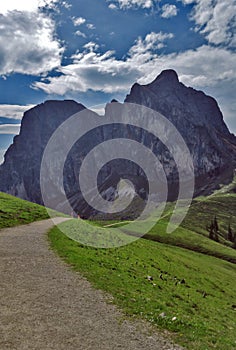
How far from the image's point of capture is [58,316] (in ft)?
52.3

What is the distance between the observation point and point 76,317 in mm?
16000

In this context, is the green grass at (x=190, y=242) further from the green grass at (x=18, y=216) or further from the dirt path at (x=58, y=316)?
the dirt path at (x=58, y=316)

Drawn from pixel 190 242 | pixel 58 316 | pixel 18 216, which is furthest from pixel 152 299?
pixel 190 242

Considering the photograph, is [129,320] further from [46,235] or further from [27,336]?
[46,235]

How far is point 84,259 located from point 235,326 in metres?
14.9

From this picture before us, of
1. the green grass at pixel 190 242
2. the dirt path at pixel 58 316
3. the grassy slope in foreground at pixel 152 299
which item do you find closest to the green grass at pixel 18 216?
the grassy slope in foreground at pixel 152 299

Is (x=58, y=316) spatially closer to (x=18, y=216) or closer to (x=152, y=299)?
(x=152, y=299)

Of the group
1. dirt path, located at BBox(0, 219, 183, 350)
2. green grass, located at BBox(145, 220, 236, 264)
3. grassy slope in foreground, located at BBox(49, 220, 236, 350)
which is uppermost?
dirt path, located at BBox(0, 219, 183, 350)

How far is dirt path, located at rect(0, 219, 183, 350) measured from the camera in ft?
44.2

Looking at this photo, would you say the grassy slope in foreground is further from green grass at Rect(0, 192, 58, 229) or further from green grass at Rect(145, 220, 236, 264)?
green grass at Rect(145, 220, 236, 264)

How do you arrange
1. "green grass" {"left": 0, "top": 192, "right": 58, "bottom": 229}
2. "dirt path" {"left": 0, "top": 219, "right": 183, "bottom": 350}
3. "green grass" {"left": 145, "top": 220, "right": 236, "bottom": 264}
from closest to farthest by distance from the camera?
"dirt path" {"left": 0, "top": 219, "right": 183, "bottom": 350} → "green grass" {"left": 0, "top": 192, "right": 58, "bottom": 229} → "green grass" {"left": 145, "top": 220, "right": 236, "bottom": 264}

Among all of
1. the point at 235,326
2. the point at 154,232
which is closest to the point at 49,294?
the point at 235,326

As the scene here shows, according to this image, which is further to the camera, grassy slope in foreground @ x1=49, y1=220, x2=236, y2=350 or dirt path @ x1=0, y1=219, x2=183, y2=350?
grassy slope in foreground @ x1=49, y1=220, x2=236, y2=350

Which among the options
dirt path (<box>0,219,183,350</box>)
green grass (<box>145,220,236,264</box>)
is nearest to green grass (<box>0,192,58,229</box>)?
dirt path (<box>0,219,183,350</box>)
